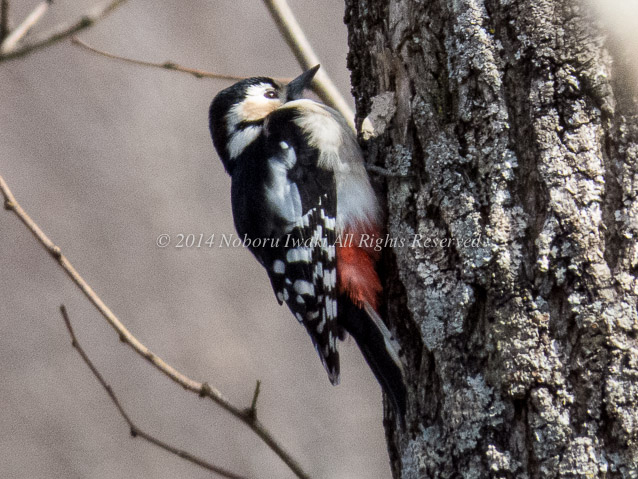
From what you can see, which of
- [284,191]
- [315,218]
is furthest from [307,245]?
[284,191]

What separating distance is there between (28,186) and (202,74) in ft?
10.7

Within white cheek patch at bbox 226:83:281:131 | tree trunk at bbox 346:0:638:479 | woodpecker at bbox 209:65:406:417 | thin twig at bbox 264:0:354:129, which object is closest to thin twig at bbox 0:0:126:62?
tree trunk at bbox 346:0:638:479

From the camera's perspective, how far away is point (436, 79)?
6.89 feet

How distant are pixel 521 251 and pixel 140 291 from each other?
4.11 meters

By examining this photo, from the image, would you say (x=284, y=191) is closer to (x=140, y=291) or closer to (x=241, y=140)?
(x=241, y=140)

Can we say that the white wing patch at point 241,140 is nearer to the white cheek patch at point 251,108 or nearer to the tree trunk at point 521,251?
the white cheek patch at point 251,108

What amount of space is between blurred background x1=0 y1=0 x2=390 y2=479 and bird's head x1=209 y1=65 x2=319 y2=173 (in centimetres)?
247

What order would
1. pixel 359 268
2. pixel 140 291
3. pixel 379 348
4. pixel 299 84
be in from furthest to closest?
pixel 140 291 < pixel 299 84 < pixel 359 268 < pixel 379 348

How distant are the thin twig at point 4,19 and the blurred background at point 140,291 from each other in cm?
421

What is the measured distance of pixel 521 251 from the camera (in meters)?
1.83

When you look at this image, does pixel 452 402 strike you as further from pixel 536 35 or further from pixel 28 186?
pixel 28 186

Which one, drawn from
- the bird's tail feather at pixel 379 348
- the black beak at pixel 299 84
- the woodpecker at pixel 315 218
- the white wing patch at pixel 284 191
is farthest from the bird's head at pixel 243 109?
the bird's tail feather at pixel 379 348

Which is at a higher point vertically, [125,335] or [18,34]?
[18,34]

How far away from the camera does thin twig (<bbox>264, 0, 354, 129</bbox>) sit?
271cm
